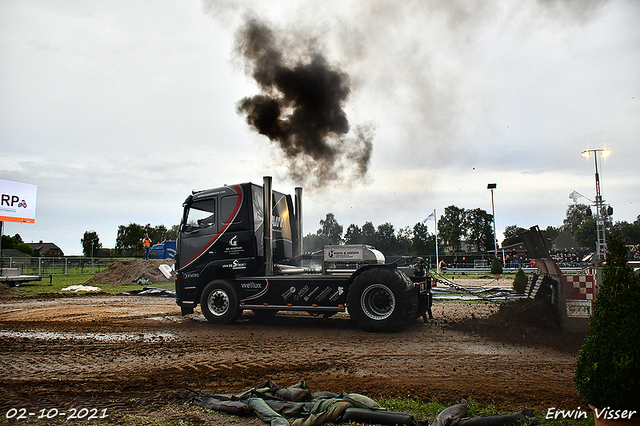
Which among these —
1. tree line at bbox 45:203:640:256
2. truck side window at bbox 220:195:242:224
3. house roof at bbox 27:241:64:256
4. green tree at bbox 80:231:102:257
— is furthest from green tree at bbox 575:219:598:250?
house roof at bbox 27:241:64:256

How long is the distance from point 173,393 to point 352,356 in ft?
8.99

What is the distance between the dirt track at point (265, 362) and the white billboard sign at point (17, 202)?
25.2 meters

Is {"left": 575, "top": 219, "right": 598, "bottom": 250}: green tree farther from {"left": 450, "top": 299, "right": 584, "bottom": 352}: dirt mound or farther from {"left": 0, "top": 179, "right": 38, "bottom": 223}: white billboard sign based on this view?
{"left": 0, "top": 179, "right": 38, "bottom": 223}: white billboard sign

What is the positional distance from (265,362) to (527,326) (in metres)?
4.86

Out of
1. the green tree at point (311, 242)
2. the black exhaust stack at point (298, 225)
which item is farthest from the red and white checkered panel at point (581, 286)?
the black exhaust stack at point (298, 225)

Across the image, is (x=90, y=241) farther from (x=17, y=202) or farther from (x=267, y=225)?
(x=267, y=225)

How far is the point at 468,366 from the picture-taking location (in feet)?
18.9

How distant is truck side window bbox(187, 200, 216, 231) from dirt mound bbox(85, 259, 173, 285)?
15.5 metres

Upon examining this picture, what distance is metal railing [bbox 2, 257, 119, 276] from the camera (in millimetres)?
29953

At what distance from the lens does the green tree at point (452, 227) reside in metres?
56.6

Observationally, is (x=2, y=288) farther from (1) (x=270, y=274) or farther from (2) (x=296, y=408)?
(2) (x=296, y=408)

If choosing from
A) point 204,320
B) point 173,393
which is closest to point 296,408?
point 173,393

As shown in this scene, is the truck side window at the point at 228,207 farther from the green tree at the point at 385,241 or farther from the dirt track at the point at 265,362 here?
the green tree at the point at 385,241

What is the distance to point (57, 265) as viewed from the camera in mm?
31828
